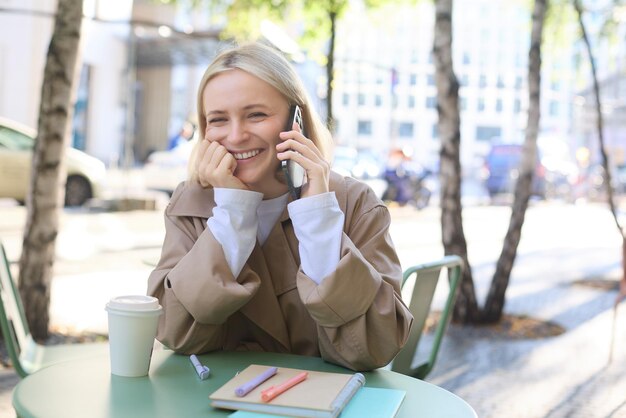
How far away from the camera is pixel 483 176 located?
31.8 metres

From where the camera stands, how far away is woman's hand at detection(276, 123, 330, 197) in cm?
228

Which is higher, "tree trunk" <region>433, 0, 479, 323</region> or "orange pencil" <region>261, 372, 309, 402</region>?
"tree trunk" <region>433, 0, 479, 323</region>

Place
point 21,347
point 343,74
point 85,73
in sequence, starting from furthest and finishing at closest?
point 85,73 → point 343,74 → point 21,347

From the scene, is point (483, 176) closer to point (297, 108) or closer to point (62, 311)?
point (62, 311)

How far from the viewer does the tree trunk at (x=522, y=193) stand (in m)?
7.52

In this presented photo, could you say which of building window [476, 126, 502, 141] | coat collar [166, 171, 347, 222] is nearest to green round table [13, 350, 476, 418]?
coat collar [166, 171, 347, 222]

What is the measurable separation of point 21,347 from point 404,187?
19710 mm

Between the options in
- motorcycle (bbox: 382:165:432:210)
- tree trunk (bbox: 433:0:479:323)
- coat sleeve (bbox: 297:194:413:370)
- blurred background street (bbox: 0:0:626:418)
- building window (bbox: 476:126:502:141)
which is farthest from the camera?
building window (bbox: 476:126:502:141)

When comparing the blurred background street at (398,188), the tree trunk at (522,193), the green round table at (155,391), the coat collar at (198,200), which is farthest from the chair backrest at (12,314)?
the tree trunk at (522,193)

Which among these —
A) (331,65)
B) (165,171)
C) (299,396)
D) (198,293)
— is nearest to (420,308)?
(198,293)

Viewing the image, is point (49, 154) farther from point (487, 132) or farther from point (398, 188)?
point (487, 132)

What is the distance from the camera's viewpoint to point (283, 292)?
2420 mm

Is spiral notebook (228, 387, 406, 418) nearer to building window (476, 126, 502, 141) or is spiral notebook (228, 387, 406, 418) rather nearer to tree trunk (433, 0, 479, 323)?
tree trunk (433, 0, 479, 323)

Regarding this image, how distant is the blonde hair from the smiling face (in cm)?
2
